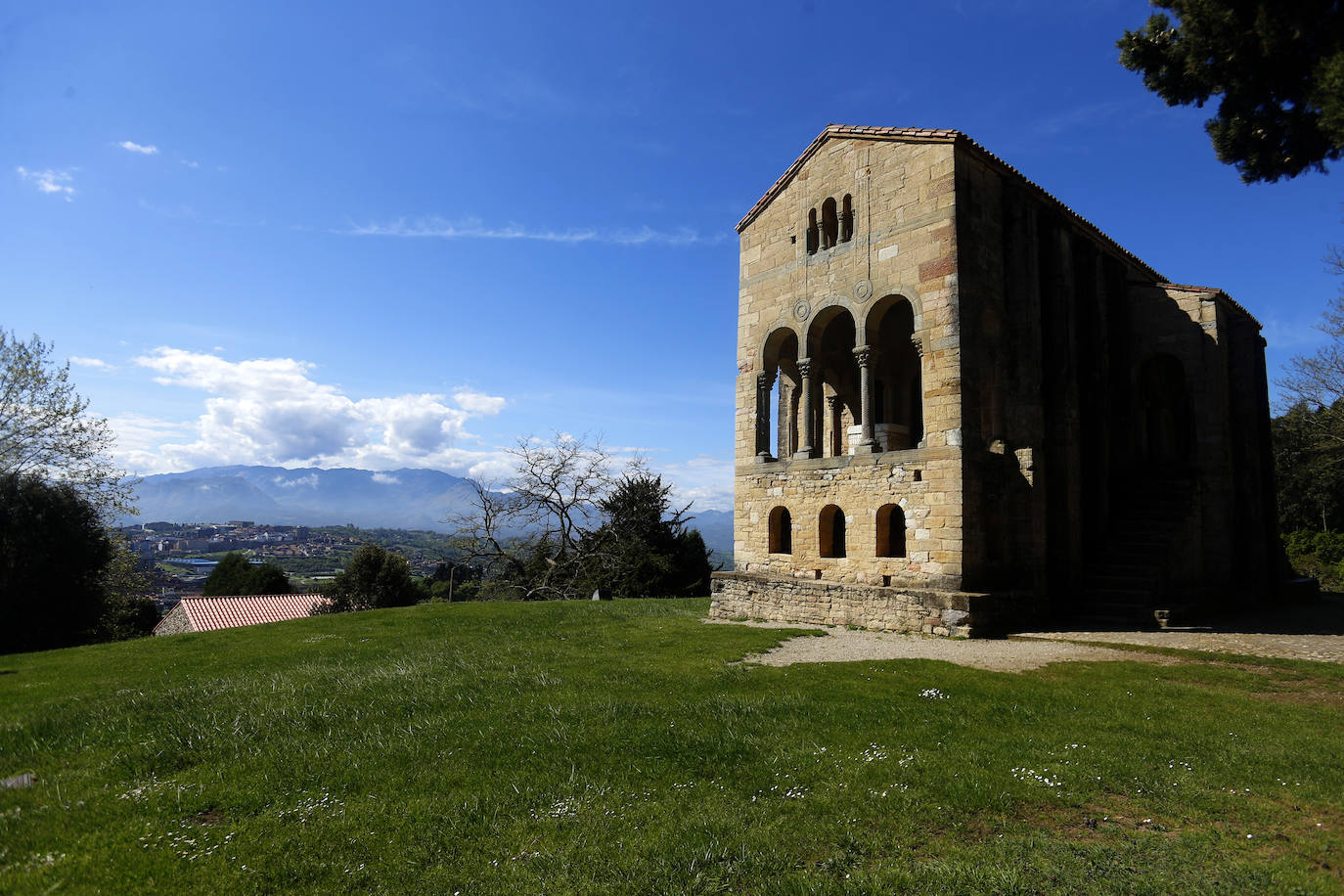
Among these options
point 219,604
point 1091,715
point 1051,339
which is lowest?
point 219,604

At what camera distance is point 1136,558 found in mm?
17609

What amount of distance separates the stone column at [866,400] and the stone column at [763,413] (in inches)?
121

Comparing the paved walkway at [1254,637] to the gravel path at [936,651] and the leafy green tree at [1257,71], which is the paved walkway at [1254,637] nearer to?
the gravel path at [936,651]

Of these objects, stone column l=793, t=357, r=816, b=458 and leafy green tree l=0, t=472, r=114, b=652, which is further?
leafy green tree l=0, t=472, r=114, b=652

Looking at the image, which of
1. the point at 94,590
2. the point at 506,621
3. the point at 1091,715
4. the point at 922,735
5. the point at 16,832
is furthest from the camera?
the point at 94,590

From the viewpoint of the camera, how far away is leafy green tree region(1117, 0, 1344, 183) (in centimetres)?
721

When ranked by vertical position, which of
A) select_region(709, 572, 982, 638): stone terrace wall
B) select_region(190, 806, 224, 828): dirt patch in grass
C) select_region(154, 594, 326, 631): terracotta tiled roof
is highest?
select_region(709, 572, 982, 638): stone terrace wall

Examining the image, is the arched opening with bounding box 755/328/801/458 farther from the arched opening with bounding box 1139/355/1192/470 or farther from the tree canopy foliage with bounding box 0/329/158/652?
the tree canopy foliage with bounding box 0/329/158/652

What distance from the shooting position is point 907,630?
14.8 metres

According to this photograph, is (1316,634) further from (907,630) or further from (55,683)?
(55,683)

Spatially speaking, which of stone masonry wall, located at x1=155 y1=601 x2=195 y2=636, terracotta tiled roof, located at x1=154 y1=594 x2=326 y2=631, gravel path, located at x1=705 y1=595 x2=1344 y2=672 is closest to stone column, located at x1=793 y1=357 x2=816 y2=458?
gravel path, located at x1=705 y1=595 x2=1344 y2=672

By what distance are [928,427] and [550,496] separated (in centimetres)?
1993

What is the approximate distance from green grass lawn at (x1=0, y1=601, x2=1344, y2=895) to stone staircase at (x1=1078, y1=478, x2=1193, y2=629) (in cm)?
547

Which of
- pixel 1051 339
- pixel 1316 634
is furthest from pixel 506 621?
pixel 1316 634
